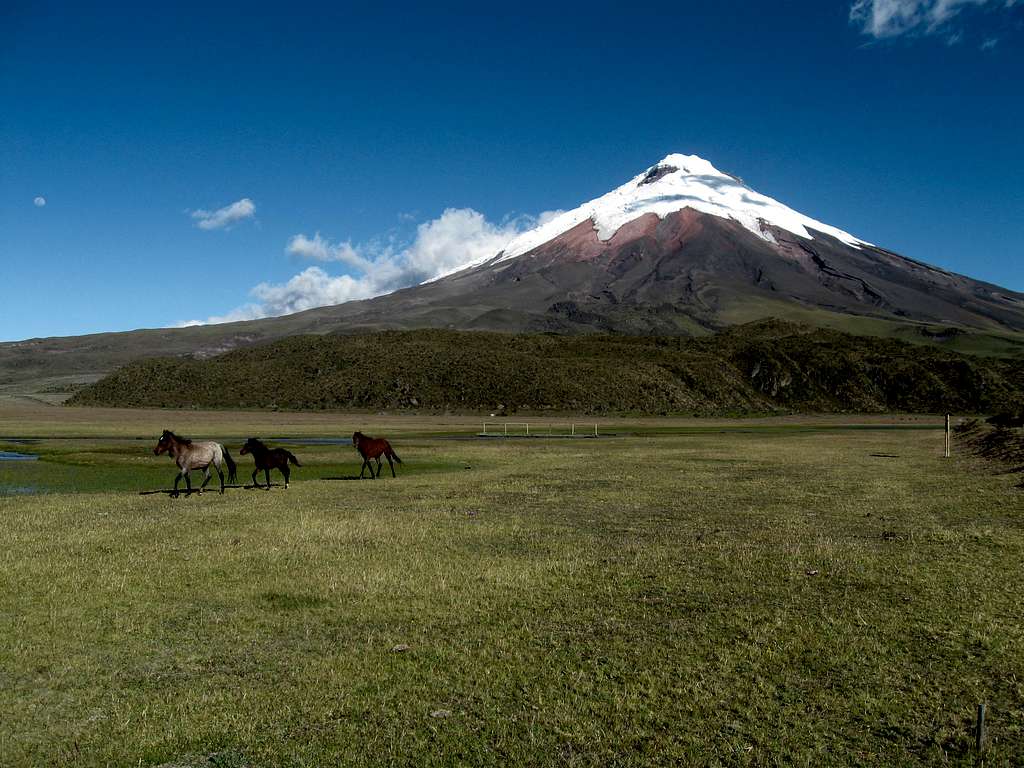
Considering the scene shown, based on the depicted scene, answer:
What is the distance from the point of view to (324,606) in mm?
13102

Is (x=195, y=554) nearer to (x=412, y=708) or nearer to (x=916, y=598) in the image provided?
(x=412, y=708)

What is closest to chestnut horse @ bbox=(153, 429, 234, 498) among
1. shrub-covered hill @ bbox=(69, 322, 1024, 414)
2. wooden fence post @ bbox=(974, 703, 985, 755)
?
wooden fence post @ bbox=(974, 703, 985, 755)

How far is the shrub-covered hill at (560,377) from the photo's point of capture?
124 meters

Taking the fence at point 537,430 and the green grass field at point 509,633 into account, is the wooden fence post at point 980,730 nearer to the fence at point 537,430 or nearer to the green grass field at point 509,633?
the green grass field at point 509,633

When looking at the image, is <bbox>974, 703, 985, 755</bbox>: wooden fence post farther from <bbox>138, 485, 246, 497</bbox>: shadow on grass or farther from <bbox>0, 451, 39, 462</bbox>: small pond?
<bbox>0, 451, 39, 462</bbox>: small pond

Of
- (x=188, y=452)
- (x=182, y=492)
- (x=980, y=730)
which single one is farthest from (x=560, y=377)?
(x=980, y=730)

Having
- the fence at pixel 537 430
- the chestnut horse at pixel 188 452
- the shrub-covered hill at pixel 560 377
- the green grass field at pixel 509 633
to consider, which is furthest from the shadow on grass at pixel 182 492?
the shrub-covered hill at pixel 560 377

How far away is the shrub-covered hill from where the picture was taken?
12444cm

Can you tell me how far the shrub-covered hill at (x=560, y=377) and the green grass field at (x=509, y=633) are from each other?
96.5 m

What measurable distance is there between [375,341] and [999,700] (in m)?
144

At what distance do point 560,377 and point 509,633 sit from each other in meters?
117

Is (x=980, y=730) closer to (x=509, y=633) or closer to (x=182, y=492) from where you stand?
(x=509, y=633)

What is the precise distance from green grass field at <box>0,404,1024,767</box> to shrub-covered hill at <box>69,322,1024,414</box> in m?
96.5

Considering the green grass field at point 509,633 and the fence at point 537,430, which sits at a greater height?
the green grass field at point 509,633
